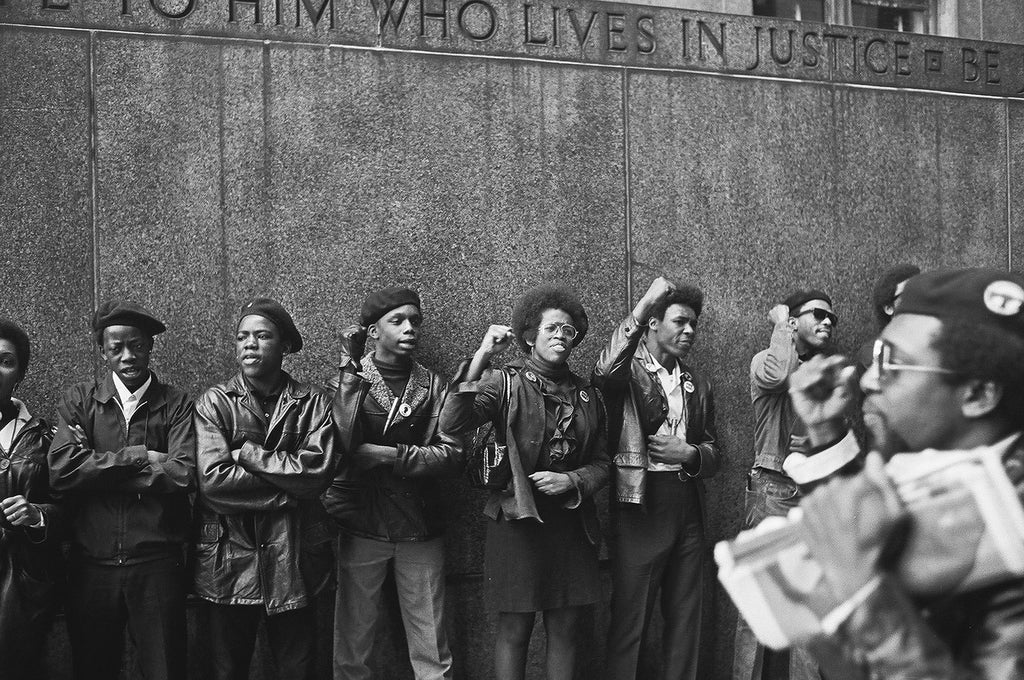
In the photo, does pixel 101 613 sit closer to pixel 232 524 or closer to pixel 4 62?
pixel 232 524

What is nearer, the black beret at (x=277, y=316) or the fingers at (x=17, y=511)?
the fingers at (x=17, y=511)

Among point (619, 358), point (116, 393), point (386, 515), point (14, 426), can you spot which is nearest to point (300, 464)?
point (386, 515)

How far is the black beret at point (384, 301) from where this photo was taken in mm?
6703

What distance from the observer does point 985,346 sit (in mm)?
2451

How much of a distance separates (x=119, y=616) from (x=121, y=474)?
73cm

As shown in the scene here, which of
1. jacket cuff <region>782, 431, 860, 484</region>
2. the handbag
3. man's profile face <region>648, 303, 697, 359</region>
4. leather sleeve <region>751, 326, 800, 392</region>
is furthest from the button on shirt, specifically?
jacket cuff <region>782, 431, 860, 484</region>

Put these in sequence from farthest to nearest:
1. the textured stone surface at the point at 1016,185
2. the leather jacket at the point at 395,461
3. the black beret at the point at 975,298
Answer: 1. the textured stone surface at the point at 1016,185
2. the leather jacket at the point at 395,461
3. the black beret at the point at 975,298

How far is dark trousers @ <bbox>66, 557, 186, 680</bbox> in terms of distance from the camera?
591 centimetres

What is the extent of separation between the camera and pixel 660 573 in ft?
22.7

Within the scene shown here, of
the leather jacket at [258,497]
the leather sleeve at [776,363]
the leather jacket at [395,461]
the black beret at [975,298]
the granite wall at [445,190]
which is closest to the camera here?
the black beret at [975,298]

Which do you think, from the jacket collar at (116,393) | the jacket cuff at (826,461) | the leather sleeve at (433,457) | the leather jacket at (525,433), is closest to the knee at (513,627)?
the leather jacket at (525,433)

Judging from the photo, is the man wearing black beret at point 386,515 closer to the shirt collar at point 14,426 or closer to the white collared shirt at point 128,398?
the white collared shirt at point 128,398

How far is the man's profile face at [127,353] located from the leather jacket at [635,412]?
252 centimetres

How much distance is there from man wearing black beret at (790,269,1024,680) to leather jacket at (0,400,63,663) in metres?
4.34
